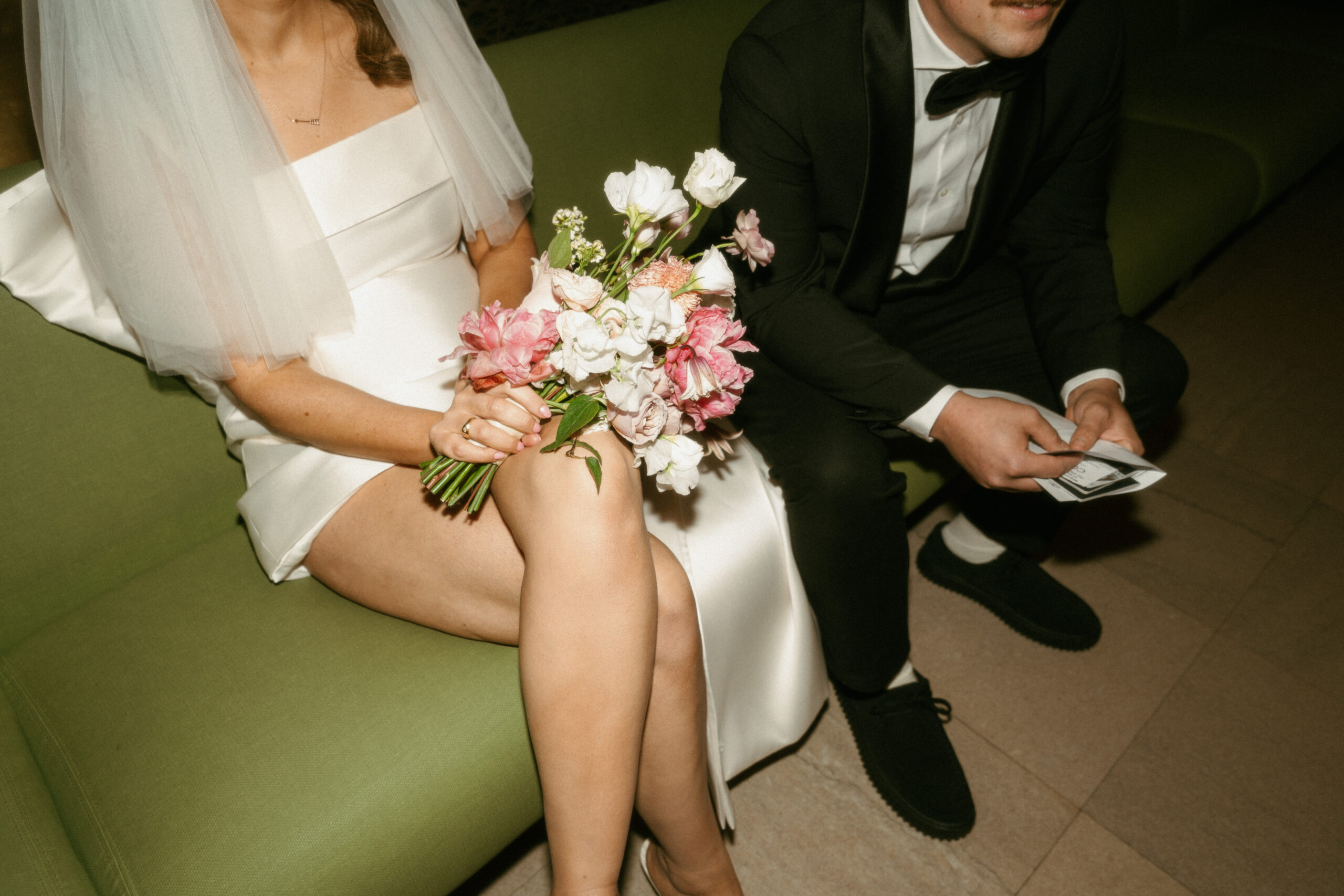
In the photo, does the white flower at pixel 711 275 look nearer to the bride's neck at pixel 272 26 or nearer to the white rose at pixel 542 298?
the white rose at pixel 542 298

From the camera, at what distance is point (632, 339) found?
882 millimetres

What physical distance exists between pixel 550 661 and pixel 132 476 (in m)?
0.89

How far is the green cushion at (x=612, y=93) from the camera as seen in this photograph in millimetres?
1728

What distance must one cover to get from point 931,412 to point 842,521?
25 centimetres

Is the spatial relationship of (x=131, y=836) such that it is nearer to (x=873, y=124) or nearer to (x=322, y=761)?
(x=322, y=761)

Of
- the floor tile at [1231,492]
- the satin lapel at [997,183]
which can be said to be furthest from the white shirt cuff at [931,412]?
the floor tile at [1231,492]

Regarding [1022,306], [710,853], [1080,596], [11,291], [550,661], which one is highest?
[11,291]

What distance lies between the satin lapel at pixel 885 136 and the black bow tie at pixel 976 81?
2.1 inches

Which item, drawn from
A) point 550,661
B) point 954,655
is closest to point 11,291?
point 550,661

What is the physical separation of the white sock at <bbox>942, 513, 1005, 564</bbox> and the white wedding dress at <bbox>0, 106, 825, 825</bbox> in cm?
58

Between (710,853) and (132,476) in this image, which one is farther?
(132,476)

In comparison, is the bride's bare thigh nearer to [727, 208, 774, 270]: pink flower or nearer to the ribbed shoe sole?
[727, 208, 774, 270]: pink flower

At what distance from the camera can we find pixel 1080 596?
6.25 ft

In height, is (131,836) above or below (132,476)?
below
